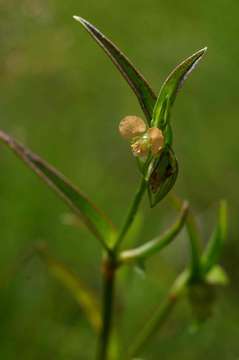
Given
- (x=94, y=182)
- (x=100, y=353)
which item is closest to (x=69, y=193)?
(x=100, y=353)

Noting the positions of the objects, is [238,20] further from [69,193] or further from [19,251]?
[69,193]

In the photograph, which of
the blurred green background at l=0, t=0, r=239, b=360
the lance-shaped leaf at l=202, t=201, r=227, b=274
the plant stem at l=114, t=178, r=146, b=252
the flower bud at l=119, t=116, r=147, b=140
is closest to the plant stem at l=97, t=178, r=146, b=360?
the plant stem at l=114, t=178, r=146, b=252

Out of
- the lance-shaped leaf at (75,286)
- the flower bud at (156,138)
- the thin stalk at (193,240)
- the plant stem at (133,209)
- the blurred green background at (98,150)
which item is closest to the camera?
the flower bud at (156,138)

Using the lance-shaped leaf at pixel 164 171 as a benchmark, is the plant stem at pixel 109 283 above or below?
below

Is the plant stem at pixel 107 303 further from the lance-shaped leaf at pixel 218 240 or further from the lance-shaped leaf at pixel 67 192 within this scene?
the lance-shaped leaf at pixel 218 240

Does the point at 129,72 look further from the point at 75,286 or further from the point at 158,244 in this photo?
the point at 75,286

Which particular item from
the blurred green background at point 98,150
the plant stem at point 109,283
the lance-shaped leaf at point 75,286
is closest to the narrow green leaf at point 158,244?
the plant stem at point 109,283
